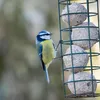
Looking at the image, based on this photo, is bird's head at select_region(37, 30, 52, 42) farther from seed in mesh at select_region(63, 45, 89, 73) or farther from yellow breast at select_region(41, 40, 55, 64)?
seed in mesh at select_region(63, 45, 89, 73)

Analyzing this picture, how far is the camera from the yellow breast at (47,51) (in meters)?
3.77

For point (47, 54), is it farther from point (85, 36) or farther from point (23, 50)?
point (23, 50)

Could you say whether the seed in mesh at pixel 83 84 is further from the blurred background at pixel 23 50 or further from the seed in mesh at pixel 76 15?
the blurred background at pixel 23 50

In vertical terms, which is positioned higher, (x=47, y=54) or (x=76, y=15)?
(x=76, y=15)

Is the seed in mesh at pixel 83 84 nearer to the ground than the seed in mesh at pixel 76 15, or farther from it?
nearer to the ground

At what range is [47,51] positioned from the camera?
150 inches

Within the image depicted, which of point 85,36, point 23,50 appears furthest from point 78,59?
point 23,50

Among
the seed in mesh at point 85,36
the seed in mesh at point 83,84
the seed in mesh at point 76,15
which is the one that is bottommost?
the seed in mesh at point 83,84

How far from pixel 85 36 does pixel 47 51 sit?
0.48 m

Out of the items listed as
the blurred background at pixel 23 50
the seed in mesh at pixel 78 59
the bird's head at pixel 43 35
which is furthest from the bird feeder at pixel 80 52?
the blurred background at pixel 23 50

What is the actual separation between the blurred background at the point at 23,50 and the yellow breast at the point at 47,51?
70.2 inches

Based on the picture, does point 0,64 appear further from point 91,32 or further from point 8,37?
point 91,32

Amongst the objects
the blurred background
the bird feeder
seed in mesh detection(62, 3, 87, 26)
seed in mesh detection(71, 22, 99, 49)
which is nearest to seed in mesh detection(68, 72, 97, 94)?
the bird feeder

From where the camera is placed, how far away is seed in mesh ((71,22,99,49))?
3418 mm
